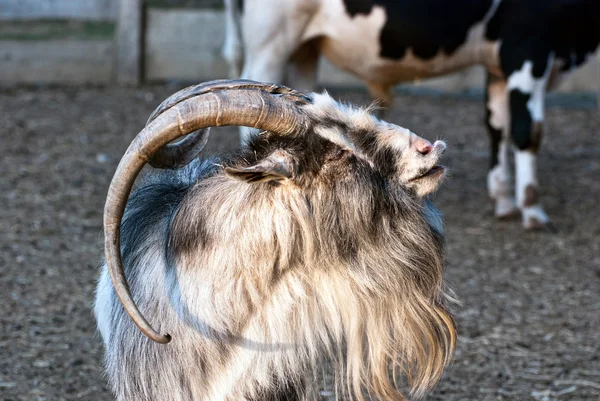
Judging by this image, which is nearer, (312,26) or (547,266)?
(547,266)

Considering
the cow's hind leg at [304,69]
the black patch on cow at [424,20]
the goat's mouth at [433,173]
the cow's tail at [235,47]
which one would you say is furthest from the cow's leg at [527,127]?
the goat's mouth at [433,173]

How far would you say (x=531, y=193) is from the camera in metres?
6.64

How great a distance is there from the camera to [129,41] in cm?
1053

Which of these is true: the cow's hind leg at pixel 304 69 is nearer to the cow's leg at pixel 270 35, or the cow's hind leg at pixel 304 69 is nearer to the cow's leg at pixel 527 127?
the cow's leg at pixel 270 35

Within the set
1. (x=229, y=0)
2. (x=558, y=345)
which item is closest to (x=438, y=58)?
(x=229, y=0)

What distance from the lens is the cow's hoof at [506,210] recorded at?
6.89 metres

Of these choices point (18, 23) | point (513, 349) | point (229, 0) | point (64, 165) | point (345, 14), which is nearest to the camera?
point (513, 349)

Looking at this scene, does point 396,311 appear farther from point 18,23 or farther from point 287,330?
point 18,23

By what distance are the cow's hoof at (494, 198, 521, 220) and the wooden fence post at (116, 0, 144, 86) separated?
205 inches

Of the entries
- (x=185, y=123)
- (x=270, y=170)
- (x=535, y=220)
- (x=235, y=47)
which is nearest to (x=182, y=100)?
(x=185, y=123)

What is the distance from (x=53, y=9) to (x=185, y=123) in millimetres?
9042

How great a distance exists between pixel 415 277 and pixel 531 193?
4112 mm

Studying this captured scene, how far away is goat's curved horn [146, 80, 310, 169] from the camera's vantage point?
2584mm

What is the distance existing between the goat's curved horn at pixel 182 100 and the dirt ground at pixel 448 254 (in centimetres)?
57
